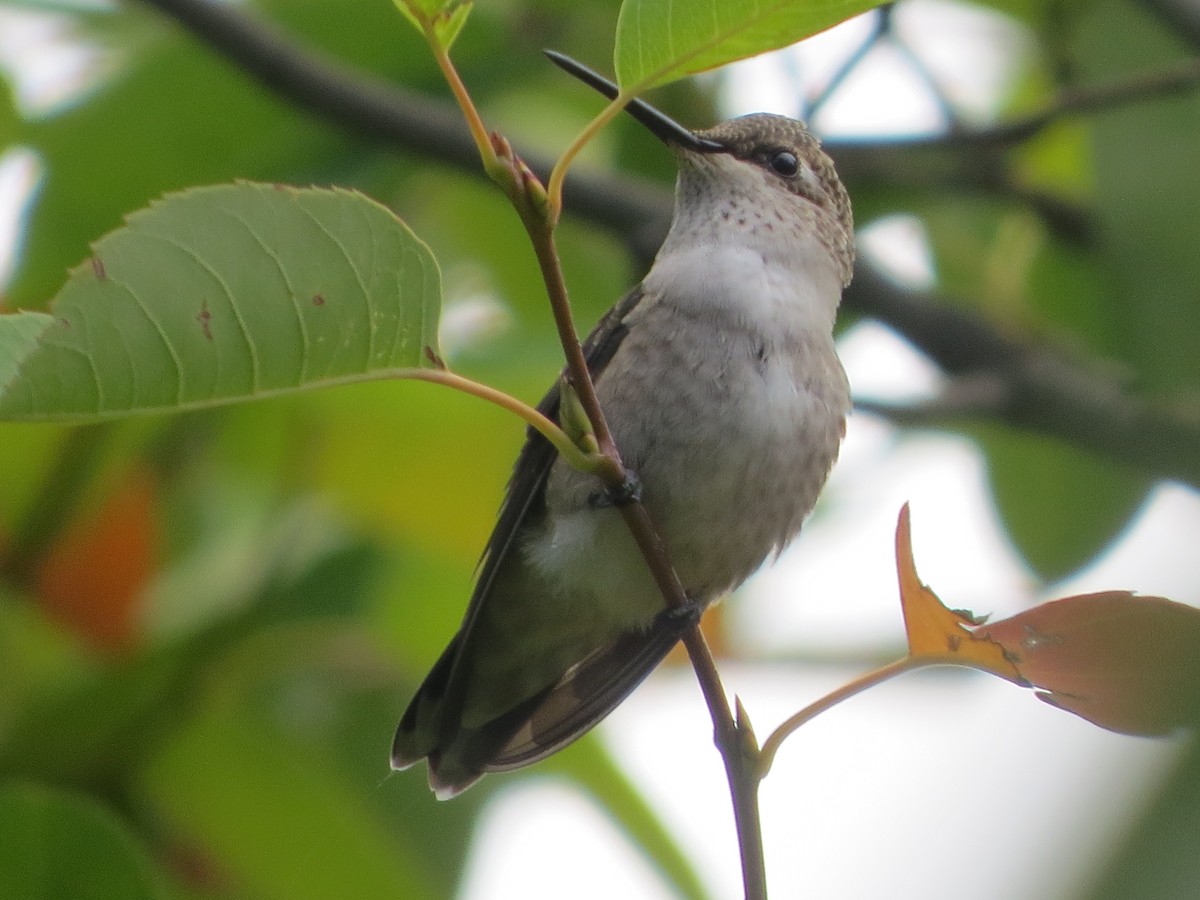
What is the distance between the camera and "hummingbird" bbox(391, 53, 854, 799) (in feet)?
8.10

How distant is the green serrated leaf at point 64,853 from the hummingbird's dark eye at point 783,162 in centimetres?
180

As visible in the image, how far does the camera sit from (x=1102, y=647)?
4.55ft

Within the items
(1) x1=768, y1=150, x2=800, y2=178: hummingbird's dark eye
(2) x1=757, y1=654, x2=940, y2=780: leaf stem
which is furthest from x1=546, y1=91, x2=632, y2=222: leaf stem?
(1) x1=768, y1=150, x2=800, y2=178: hummingbird's dark eye

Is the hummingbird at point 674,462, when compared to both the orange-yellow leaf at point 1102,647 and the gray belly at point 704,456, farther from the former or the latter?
the orange-yellow leaf at point 1102,647

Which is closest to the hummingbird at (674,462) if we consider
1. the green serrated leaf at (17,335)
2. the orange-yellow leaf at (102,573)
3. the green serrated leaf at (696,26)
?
the orange-yellow leaf at (102,573)

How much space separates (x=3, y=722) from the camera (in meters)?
2.79

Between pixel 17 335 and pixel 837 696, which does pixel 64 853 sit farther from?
pixel 837 696

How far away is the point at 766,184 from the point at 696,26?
1.61 m

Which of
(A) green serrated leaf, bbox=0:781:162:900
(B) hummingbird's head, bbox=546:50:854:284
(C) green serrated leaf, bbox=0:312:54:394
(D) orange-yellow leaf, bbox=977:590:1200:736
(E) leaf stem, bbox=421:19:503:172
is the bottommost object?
(A) green serrated leaf, bbox=0:781:162:900

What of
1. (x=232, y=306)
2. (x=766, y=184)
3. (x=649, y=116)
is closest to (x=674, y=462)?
(x=649, y=116)

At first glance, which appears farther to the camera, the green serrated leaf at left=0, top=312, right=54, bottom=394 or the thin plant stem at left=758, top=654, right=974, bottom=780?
the thin plant stem at left=758, top=654, right=974, bottom=780

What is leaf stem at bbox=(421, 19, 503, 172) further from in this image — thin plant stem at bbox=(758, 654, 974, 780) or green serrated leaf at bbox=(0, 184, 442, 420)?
thin plant stem at bbox=(758, 654, 974, 780)

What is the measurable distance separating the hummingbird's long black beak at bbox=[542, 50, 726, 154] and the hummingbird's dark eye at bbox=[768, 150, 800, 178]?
15 centimetres

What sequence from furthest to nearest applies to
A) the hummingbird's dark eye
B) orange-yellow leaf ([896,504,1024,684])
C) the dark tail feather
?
the hummingbird's dark eye < the dark tail feather < orange-yellow leaf ([896,504,1024,684])
